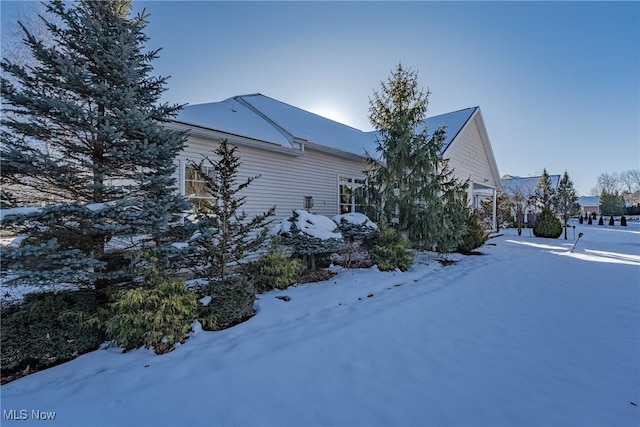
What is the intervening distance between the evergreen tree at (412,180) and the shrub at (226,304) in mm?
5589

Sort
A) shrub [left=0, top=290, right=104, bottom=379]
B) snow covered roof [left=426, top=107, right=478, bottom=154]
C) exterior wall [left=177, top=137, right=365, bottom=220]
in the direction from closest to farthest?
shrub [left=0, top=290, right=104, bottom=379] → exterior wall [left=177, top=137, right=365, bottom=220] → snow covered roof [left=426, top=107, right=478, bottom=154]

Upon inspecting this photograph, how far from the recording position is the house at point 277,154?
6871 millimetres

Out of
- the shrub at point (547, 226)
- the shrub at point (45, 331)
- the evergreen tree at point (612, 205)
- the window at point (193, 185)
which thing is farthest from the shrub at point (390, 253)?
the evergreen tree at point (612, 205)

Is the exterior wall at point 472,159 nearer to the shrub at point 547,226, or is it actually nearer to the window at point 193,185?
the shrub at point 547,226

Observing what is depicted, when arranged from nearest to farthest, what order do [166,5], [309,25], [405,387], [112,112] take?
[405,387], [112,112], [166,5], [309,25]

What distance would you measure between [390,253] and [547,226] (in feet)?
45.2

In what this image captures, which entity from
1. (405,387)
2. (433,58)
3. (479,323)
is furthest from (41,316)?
(433,58)

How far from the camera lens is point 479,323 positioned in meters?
4.07

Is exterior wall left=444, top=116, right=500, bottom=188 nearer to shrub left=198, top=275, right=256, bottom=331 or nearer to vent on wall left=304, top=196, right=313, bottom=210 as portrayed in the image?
vent on wall left=304, top=196, right=313, bottom=210

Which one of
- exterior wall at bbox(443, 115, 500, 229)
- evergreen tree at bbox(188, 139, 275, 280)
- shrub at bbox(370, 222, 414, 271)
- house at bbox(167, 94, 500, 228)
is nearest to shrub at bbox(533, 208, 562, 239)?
exterior wall at bbox(443, 115, 500, 229)

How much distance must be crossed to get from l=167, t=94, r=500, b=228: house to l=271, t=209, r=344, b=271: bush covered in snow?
1.74 metres

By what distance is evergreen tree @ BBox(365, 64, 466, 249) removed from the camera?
8664mm

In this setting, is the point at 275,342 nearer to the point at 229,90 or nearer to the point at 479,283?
the point at 479,283

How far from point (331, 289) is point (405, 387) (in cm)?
303
